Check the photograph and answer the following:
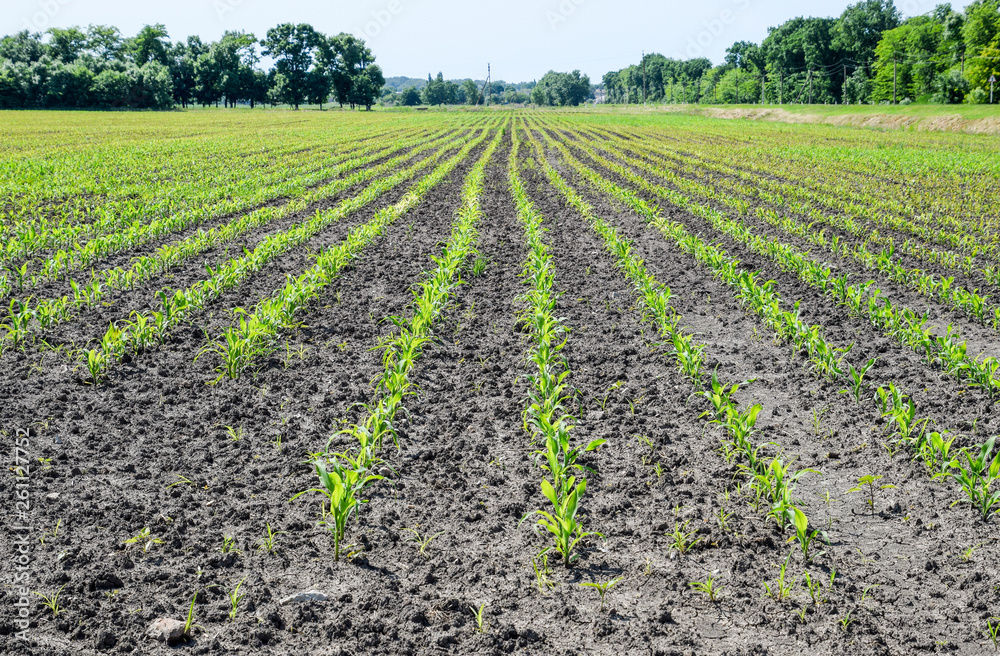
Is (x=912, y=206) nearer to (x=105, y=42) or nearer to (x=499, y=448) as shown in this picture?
(x=499, y=448)

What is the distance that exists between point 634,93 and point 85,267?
15205cm

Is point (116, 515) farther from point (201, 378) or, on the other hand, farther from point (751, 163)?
point (751, 163)

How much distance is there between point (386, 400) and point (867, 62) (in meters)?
99.1

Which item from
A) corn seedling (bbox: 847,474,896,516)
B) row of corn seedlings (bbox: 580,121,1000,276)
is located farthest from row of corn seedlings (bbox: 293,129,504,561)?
row of corn seedlings (bbox: 580,121,1000,276)

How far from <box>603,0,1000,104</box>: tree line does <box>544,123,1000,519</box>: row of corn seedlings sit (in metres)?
63.3

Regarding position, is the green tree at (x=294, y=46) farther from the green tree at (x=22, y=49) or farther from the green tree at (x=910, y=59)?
the green tree at (x=910, y=59)

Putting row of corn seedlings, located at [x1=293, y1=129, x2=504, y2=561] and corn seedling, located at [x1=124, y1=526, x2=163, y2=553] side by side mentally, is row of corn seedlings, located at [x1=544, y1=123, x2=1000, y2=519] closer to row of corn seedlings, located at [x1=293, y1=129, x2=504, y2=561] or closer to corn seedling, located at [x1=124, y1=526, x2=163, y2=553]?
row of corn seedlings, located at [x1=293, y1=129, x2=504, y2=561]

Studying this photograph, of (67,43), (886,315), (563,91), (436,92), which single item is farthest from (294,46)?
(886,315)

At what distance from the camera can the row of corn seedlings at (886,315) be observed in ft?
18.0

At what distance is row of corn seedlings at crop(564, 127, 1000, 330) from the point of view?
23.7ft

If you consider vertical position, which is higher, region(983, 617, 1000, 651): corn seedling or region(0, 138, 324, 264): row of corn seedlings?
region(0, 138, 324, 264): row of corn seedlings

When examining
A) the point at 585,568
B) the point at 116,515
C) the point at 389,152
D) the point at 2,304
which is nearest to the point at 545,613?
the point at 585,568

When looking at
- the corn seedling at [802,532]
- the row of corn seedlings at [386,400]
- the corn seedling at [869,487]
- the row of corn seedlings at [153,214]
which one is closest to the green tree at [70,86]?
the row of corn seedlings at [153,214]

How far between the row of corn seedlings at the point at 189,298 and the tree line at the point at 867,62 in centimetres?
6406
